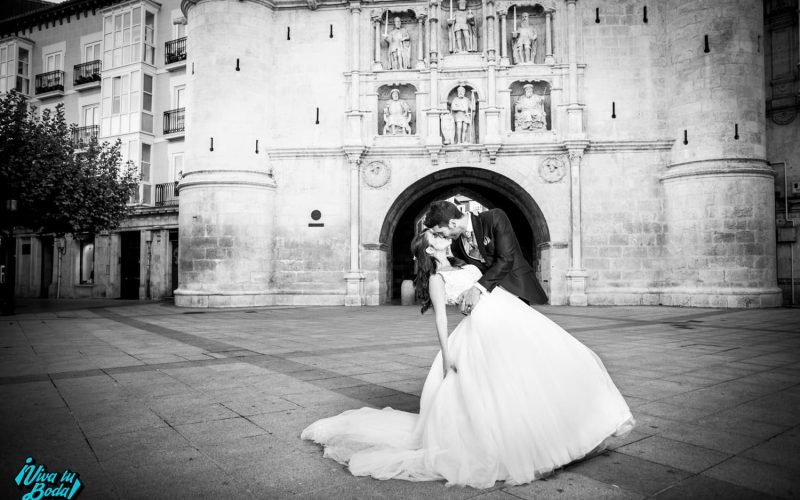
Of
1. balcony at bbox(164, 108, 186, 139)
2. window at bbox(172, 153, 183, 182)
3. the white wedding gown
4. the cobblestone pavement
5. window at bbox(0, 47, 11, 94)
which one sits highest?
window at bbox(0, 47, 11, 94)

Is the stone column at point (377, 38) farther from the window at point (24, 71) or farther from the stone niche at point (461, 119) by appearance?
the window at point (24, 71)

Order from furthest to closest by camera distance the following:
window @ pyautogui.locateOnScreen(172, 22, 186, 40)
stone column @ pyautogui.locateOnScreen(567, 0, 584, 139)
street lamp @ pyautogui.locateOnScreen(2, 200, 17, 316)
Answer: window @ pyautogui.locateOnScreen(172, 22, 186, 40), stone column @ pyautogui.locateOnScreen(567, 0, 584, 139), street lamp @ pyautogui.locateOnScreen(2, 200, 17, 316)

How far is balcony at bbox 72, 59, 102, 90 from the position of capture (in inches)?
1134

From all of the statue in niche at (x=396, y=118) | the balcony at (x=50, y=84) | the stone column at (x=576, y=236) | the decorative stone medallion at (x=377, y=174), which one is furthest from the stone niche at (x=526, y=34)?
the balcony at (x=50, y=84)

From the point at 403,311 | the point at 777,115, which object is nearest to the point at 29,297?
the point at 403,311

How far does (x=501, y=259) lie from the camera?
3846mm

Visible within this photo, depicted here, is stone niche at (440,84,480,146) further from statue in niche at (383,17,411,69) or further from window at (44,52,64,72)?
window at (44,52,64,72)

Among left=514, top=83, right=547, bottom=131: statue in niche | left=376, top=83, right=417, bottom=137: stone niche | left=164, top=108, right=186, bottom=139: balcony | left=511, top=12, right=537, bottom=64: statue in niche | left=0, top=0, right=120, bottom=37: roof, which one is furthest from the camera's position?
left=0, top=0, right=120, bottom=37: roof

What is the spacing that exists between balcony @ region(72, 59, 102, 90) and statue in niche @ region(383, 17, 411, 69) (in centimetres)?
1793

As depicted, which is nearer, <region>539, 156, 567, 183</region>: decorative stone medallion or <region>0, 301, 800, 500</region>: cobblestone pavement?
<region>0, 301, 800, 500</region>: cobblestone pavement

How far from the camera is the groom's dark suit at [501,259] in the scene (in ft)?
12.6

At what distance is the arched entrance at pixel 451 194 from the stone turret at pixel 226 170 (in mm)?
4864

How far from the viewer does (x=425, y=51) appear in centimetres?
2036

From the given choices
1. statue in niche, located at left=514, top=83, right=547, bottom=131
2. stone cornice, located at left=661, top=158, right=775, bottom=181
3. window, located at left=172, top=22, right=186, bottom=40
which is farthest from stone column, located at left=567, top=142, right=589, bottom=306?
window, located at left=172, top=22, right=186, bottom=40
